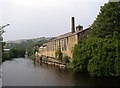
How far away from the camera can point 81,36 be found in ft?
123

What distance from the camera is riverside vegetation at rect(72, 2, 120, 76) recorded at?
25578 millimetres

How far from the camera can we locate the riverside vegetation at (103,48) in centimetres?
2558

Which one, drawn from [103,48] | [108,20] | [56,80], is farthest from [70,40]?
[56,80]

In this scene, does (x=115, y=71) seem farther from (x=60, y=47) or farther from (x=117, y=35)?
(x=60, y=47)

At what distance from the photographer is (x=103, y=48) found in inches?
1038

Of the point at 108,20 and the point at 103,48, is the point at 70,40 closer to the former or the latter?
the point at 108,20

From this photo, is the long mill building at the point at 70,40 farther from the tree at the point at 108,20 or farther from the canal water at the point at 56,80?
the canal water at the point at 56,80

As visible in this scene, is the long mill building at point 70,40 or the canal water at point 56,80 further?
the long mill building at point 70,40

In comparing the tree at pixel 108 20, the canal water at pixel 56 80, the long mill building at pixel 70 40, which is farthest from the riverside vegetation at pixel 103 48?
the long mill building at pixel 70 40

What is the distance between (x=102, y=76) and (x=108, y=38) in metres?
4.31

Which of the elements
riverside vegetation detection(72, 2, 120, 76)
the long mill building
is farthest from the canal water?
the long mill building

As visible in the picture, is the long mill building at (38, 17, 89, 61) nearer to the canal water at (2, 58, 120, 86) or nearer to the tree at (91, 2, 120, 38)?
the tree at (91, 2, 120, 38)

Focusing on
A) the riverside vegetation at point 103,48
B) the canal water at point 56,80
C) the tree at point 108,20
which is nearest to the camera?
the canal water at point 56,80

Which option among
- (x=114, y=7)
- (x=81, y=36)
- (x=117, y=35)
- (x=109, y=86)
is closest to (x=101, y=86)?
(x=109, y=86)
